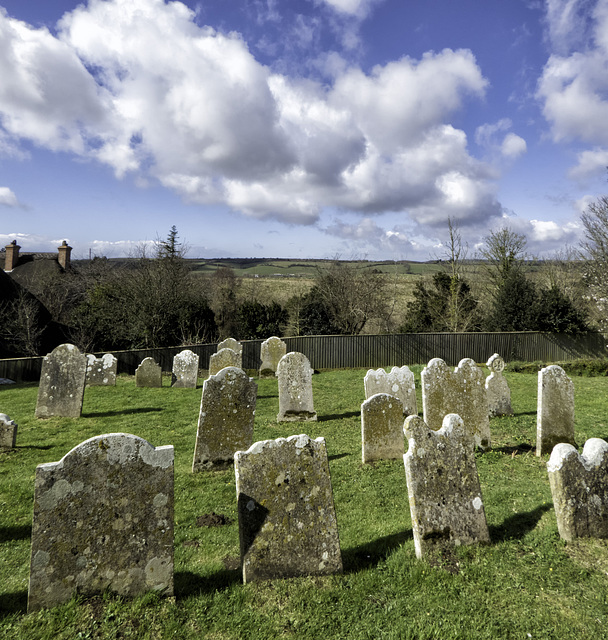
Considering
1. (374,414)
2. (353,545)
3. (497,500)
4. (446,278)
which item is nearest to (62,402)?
(374,414)

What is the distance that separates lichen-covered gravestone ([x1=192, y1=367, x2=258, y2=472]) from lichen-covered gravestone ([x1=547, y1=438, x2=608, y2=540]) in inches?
182

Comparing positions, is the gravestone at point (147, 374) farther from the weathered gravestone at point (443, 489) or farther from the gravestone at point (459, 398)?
the weathered gravestone at point (443, 489)

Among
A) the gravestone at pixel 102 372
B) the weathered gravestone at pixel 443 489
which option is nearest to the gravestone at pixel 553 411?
the weathered gravestone at pixel 443 489

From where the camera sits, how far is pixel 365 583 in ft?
12.5

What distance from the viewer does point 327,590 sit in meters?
3.70

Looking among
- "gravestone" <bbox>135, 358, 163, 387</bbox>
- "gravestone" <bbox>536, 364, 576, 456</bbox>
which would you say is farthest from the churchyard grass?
"gravestone" <bbox>135, 358, 163, 387</bbox>

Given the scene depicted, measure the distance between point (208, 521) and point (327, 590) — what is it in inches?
80.3

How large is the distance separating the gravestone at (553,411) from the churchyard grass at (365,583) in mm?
926

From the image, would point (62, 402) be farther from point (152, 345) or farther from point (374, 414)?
point (152, 345)

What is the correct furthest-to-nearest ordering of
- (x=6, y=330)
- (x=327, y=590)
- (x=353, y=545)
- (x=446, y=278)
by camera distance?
(x=446, y=278) → (x=6, y=330) → (x=353, y=545) → (x=327, y=590)

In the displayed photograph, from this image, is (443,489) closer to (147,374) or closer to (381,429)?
(381,429)

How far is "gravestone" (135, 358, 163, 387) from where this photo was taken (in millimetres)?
14633

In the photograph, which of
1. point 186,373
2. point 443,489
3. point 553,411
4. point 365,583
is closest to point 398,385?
point 553,411

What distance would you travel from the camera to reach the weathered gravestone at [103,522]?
324 centimetres
